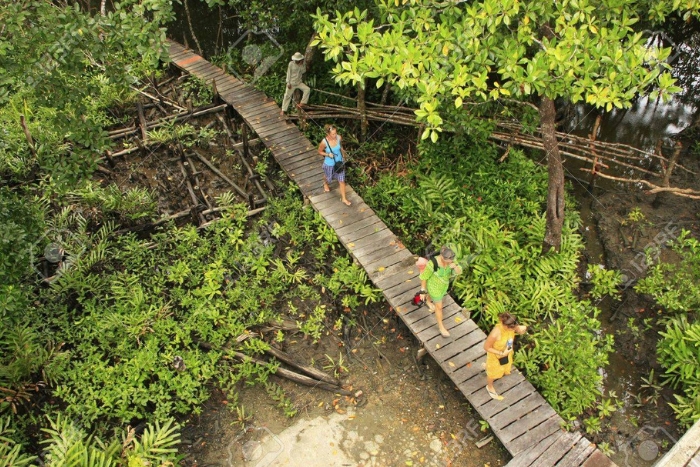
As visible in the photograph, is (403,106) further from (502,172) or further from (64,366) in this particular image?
(64,366)

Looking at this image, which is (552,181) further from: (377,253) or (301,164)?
(301,164)

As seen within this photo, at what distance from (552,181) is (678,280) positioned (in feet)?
9.93

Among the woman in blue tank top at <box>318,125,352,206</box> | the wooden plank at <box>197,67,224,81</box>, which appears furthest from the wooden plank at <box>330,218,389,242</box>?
the wooden plank at <box>197,67,224,81</box>

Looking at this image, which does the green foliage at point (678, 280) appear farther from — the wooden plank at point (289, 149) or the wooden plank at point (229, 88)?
the wooden plank at point (229, 88)

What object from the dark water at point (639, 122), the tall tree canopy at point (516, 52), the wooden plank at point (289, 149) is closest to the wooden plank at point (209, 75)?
the wooden plank at point (289, 149)

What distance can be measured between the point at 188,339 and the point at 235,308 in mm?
1031

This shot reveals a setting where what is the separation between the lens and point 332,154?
9289mm

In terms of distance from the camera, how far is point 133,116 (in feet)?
42.7

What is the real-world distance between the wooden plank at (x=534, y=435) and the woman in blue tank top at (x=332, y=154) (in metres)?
5.33

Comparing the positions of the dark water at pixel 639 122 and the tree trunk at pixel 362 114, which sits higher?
the tree trunk at pixel 362 114

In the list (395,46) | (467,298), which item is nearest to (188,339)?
(467,298)

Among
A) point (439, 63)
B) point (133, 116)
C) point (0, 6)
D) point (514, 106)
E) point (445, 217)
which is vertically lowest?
point (445, 217)

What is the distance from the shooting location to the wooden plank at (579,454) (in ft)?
21.3

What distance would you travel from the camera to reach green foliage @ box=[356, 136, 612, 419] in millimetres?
7684
